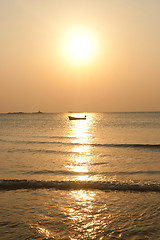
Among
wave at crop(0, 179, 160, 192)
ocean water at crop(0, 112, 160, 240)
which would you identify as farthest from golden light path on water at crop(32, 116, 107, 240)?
wave at crop(0, 179, 160, 192)

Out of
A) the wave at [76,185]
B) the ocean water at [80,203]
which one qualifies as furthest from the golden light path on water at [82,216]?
the wave at [76,185]

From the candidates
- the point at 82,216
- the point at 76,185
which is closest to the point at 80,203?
the point at 82,216

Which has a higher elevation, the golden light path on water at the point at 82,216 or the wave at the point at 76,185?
the wave at the point at 76,185

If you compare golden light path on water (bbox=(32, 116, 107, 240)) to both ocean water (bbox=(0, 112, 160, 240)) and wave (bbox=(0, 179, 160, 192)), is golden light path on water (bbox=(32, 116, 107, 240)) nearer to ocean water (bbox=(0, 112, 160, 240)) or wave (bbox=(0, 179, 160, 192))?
ocean water (bbox=(0, 112, 160, 240))

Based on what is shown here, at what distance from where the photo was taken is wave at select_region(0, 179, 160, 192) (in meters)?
13.9

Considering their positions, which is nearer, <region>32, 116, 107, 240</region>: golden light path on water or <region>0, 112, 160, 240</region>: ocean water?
<region>32, 116, 107, 240</region>: golden light path on water

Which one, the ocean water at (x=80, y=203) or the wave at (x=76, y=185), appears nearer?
the ocean water at (x=80, y=203)

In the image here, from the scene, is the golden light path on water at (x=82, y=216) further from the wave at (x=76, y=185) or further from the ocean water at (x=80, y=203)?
the wave at (x=76, y=185)

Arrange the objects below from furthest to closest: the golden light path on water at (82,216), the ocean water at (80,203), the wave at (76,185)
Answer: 1. the wave at (76,185)
2. the ocean water at (80,203)
3. the golden light path on water at (82,216)

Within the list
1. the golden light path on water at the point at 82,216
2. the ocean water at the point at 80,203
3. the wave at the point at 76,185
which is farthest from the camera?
the wave at the point at 76,185

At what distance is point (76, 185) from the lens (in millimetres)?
14664

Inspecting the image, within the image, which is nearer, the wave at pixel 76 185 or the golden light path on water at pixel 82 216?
the golden light path on water at pixel 82 216

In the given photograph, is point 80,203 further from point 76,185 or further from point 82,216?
point 76,185

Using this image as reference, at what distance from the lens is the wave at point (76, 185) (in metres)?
13.9
